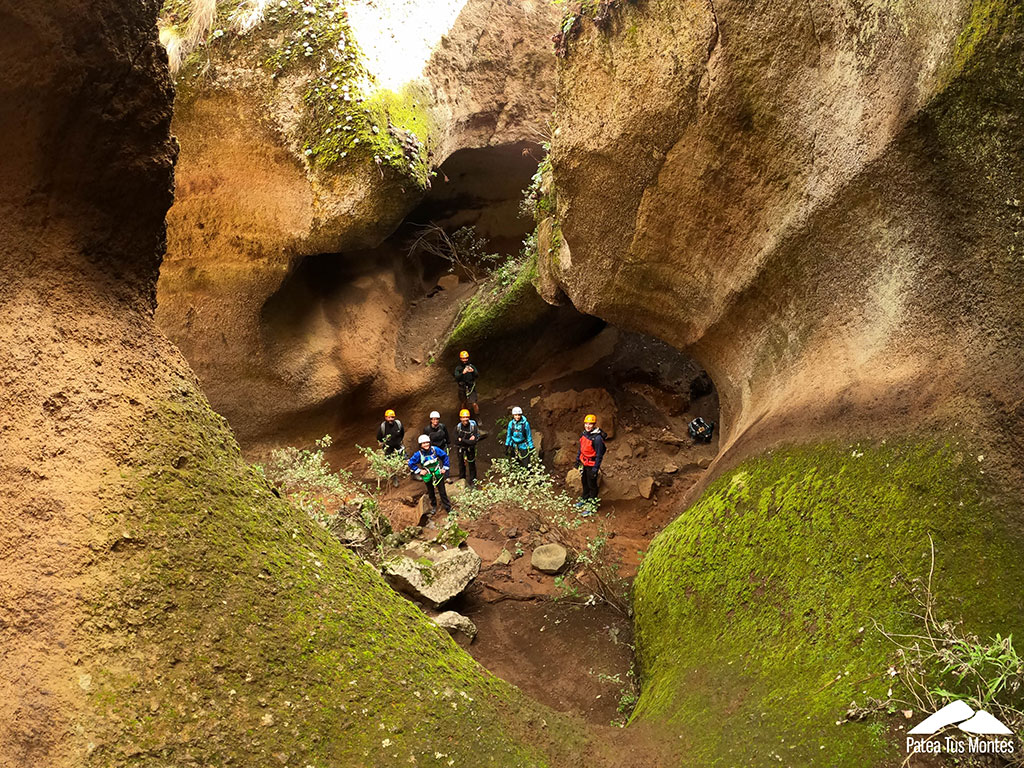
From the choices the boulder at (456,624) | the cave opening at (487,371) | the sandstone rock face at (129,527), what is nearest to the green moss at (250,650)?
the sandstone rock face at (129,527)

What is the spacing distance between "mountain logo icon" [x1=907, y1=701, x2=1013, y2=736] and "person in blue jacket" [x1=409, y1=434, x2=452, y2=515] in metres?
6.60

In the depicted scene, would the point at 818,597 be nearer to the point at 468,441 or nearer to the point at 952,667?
the point at 952,667

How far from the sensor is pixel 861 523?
3854mm

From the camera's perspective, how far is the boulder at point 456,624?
5965 mm

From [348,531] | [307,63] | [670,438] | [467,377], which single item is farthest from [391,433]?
[307,63]

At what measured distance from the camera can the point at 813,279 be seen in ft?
16.7

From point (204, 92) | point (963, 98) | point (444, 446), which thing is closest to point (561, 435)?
point (444, 446)

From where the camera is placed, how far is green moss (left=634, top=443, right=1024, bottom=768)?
3199 mm

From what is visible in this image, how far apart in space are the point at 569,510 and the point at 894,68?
6.05 m

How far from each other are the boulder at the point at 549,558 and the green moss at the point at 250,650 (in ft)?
12.2

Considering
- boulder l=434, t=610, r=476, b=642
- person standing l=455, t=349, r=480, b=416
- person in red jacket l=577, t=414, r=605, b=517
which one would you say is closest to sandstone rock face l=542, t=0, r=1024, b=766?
boulder l=434, t=610, r=476, b=642

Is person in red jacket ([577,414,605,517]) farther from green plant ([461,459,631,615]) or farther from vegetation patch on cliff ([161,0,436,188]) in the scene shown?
vegetation patch on cliff ([161,0,436,188])

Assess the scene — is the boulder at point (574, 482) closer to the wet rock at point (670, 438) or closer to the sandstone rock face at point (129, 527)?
the wet rock at point (670, 438)

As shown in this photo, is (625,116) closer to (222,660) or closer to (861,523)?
(861,523)
